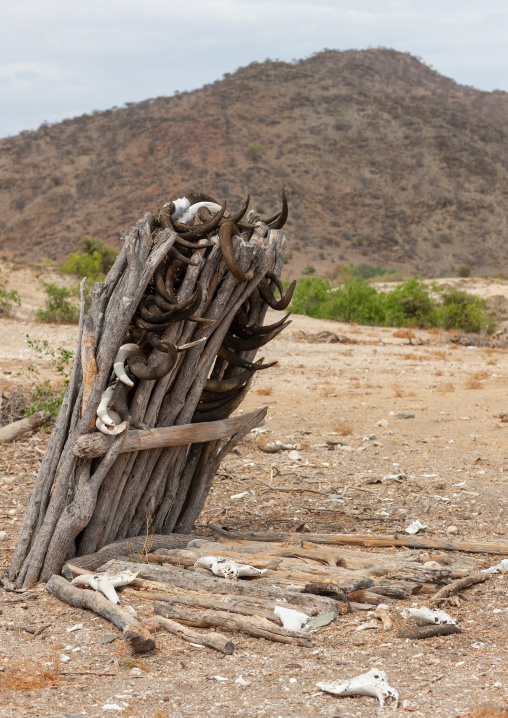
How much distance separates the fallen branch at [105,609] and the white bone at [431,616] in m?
1.27

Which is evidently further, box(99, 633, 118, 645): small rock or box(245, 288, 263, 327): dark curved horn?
box(245, 288, 263, 327): dark curved horn

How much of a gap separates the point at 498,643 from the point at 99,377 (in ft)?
7.91

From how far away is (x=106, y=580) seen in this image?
3992 mm

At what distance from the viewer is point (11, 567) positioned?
444 centimetres

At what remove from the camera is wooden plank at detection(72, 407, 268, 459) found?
13.3 ft

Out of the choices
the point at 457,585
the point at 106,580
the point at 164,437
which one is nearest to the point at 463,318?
the point at 457,585

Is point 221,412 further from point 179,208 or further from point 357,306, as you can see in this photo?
point 357,306

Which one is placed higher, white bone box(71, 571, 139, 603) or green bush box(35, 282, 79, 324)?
green bush box(35, 282, 79, 324)

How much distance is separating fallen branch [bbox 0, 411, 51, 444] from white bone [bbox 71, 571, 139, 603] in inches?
152

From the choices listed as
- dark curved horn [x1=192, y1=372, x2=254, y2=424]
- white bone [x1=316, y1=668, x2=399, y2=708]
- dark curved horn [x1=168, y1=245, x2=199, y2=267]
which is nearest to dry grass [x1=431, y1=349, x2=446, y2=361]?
dark curved horn [x1=192, y1=372, x2=254, y2=424]

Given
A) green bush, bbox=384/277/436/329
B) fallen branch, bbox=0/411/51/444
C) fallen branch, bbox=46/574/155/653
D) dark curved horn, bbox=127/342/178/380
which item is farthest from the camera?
green bush, bbox=384/277/436/329

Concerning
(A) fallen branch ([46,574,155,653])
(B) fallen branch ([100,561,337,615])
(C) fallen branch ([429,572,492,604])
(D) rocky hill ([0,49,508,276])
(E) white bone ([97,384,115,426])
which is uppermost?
(D) rocky hill ([0,49,508,276])

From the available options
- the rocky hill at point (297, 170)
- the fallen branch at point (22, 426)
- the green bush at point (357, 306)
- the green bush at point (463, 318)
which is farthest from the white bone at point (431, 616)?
the rocky hill at point (297, 170)

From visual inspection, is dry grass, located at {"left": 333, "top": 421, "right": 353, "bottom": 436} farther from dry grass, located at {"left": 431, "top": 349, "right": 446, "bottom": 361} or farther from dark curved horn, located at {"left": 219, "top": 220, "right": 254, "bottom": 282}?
dry grass, located at {"left": 431, "top": 349, "right": 446, "bottom": 361}
